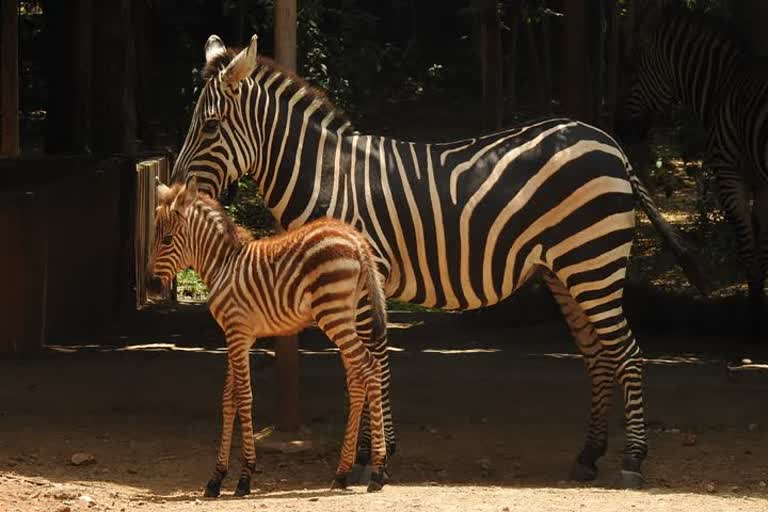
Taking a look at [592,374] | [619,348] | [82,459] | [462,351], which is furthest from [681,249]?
[82,459]

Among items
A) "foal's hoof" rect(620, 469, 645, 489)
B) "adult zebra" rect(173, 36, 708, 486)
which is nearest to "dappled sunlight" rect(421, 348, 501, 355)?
"adult zebra" rect(173, 36, 708, 486)

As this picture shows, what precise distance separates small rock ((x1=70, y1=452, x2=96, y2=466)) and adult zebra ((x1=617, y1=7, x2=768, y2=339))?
17.7ft

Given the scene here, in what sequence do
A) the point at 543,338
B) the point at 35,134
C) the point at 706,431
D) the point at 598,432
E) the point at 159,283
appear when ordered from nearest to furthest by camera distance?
the point at 159,283
the point at 598,432
the point at 706,431
the point at 543,338
the point at 35,134

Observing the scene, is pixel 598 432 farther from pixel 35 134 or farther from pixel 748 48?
pixel 35 134

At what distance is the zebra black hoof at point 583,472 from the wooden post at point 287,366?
1.71 metres

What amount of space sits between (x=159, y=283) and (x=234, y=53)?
4.82ft

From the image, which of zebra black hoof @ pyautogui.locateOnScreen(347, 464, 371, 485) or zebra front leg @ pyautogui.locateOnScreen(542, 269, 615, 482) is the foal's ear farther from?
zebra front leg @ pyautogui.locateOnScreen(542, 269, 615, 482)

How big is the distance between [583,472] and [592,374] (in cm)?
61

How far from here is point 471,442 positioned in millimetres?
8258

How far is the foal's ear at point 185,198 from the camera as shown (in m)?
7.15

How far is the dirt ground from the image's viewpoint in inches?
267

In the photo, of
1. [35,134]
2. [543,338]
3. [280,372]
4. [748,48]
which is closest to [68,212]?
[280,372]

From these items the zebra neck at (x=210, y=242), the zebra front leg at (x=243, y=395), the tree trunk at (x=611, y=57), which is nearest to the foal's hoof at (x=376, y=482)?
the zebra front leg at (x=243, y=395)

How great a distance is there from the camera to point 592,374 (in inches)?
316
